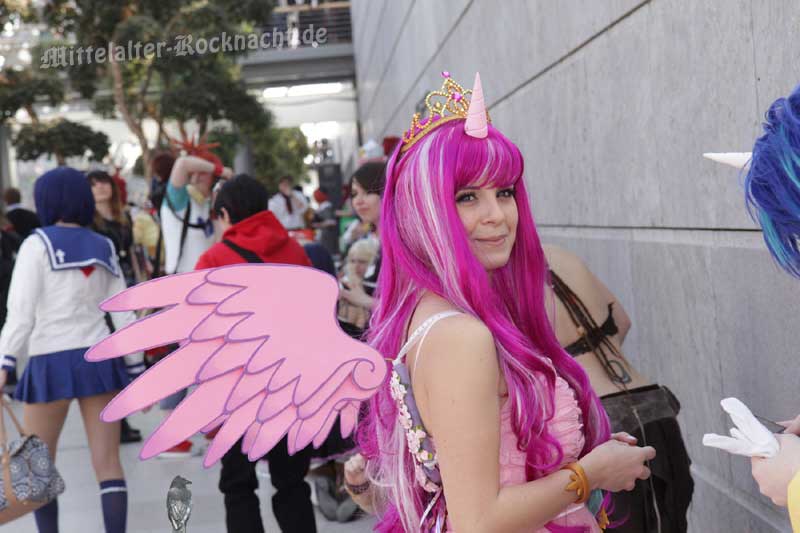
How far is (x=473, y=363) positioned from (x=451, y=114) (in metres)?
0.57

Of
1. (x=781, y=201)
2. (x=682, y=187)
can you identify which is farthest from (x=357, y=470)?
(x=682, y=187)

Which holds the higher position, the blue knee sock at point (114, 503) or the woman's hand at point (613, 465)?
the woman's hand at point (613, 465)

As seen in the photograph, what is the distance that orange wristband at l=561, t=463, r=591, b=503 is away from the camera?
6.53 feet

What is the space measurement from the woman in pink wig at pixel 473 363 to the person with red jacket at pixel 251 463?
223 cm

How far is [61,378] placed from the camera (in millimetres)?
4613

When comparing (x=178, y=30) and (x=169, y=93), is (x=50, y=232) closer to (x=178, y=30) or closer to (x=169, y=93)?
(x=178, y=30)

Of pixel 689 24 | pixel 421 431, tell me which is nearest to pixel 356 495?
pixel 421 431

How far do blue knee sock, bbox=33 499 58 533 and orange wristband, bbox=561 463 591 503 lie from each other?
351cm

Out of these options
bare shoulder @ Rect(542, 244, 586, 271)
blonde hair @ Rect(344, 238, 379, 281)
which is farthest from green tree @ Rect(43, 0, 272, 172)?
bare shoulder @ Rect(542, 244, 586, 271)

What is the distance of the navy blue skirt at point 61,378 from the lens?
181 inches

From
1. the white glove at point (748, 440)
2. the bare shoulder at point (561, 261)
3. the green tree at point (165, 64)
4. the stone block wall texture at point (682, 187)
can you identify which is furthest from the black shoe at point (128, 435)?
the green tree at point (165, 64)

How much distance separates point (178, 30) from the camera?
1948 centimetres

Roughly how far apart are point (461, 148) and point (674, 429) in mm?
1235

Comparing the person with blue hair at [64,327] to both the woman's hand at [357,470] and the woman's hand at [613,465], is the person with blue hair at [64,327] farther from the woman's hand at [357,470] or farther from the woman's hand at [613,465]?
the woman's hand at [613,465]
